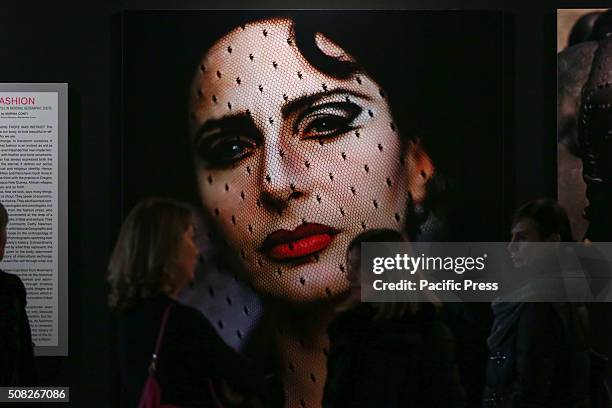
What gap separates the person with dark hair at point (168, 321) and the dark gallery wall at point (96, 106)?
0.25 ft

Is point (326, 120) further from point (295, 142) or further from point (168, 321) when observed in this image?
point (168, 321)

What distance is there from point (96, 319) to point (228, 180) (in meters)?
0.67

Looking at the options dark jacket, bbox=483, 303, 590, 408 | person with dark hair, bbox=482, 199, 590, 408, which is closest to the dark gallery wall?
person with dark hair, bbox=482, 199, 590, 408

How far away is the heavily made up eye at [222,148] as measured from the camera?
2.44m

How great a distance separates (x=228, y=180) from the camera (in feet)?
8.05

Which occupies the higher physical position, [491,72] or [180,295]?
[491,72]

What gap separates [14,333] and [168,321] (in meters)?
0.55

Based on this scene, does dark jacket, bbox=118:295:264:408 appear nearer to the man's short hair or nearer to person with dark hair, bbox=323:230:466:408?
person with dark hair, bbox=323:230:466:408

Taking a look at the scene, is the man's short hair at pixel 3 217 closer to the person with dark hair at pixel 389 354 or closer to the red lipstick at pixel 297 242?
the red lipstick at pixel 297 242

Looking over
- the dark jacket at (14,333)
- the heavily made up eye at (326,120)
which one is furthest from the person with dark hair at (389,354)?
the dark jacket at (14,333)

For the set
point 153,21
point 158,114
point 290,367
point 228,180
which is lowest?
point 290,367

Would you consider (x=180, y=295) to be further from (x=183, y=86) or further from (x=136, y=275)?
(x=183, y=86)

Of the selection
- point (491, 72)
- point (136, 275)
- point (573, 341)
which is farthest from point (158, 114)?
point (573, 341)

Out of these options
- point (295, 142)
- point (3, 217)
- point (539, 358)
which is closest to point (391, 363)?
point (539, 358)
